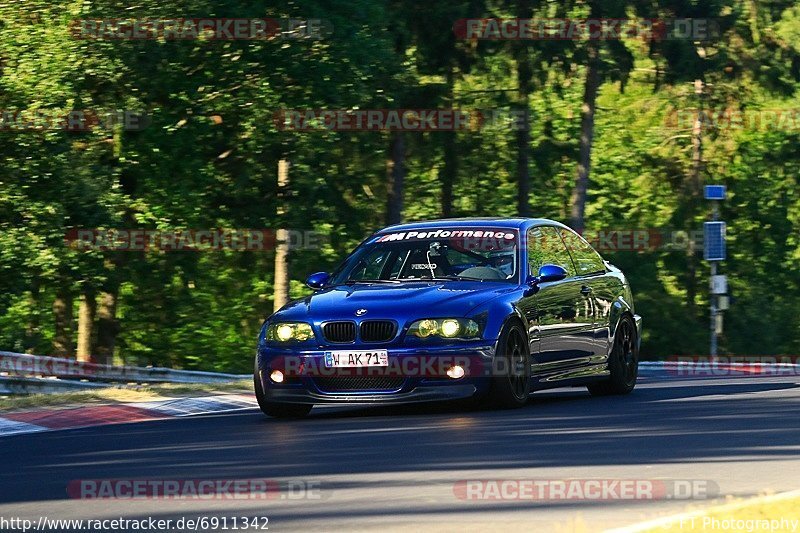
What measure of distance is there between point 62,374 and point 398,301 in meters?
18.9

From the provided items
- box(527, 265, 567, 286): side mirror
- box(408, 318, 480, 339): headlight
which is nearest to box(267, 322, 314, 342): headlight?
box(408, 318, 480, 339): headlight

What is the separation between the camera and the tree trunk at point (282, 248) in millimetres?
34438

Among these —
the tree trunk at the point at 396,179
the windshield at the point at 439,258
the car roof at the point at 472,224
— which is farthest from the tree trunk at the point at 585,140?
the windshield at the point at 439,258

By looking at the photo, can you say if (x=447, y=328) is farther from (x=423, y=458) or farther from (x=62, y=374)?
(x=62, y=374)

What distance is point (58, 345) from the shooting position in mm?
40125

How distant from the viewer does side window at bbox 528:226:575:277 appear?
1458 centimetres

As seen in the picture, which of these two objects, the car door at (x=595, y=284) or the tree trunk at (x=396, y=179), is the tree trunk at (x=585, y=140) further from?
the car door at (x=595, y=284)

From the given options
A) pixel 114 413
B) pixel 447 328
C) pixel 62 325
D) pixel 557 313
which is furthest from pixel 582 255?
pixel 62 325

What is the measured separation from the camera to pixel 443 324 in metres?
13.2

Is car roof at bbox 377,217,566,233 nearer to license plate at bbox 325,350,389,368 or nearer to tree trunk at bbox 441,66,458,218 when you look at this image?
license plate at bbox 325,350,389,368

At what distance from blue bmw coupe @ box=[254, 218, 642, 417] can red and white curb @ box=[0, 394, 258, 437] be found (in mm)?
1252

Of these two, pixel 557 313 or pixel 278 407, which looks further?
pixel 557 313

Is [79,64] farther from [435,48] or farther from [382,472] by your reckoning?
[382,472]

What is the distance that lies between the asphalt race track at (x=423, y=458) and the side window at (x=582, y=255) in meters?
1.27
